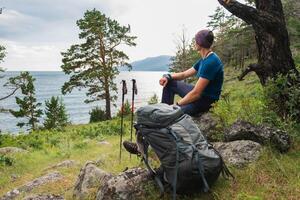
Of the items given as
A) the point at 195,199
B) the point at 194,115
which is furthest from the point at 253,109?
the point at 195,199

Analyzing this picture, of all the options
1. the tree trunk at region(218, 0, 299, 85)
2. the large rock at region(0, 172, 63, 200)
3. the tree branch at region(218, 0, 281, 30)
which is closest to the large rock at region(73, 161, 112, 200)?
the large rock at region(0, 172, 63, 200)

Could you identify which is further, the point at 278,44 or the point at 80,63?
the point at 80,63

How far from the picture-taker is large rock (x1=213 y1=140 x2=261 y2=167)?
5.88 meters

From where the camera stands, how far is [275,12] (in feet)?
23.6

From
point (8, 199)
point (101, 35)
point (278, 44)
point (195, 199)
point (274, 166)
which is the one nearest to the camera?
point (195, 199)

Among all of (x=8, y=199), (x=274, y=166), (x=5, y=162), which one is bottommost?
(x=5, y=162)

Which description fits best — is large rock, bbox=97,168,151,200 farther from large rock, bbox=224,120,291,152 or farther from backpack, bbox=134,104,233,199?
large rock, bbox=224,120,291,152

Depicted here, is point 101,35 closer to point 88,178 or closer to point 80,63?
point 80,63

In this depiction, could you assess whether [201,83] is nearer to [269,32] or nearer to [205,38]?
[205,38]

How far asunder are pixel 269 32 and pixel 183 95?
200 centimetres

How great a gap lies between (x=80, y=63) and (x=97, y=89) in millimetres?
3340

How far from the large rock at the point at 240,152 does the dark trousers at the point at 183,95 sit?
101cm

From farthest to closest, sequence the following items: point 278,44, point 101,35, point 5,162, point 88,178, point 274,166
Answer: point 101,35 < point 5,162 < point 278,44 < point 88,178 < point 274,166

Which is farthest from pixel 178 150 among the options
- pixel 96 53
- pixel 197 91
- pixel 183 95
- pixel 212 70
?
pixel 96 53
